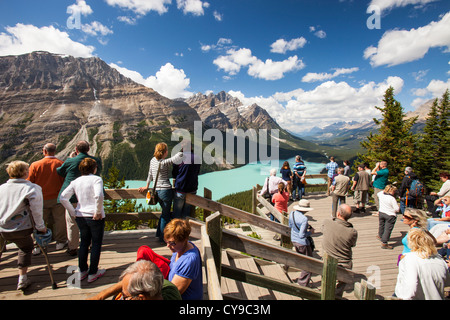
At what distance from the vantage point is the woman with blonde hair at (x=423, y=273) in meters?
2.68

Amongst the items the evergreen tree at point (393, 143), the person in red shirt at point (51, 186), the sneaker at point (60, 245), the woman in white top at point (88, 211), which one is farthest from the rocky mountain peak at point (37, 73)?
the woman in white top at point (88, 211)

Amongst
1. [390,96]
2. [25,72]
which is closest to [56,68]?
[25,72]

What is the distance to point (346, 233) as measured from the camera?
12.6 feet

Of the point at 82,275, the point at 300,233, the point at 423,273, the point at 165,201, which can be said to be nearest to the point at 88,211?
the point at 82,275

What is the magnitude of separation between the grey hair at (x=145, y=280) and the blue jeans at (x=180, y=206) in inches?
87.9

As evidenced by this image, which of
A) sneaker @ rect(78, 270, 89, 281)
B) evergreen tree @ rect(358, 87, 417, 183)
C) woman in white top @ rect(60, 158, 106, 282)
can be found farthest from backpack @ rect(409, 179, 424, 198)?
evergreen tree @ rect(358, 87, 417, 183)

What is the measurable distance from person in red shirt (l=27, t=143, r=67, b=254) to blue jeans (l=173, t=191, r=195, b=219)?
2447 millimetres

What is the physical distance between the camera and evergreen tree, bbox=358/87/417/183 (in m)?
19.6

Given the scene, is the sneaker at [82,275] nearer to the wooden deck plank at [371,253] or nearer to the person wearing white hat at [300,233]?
the person wearing white hat at [300,233]

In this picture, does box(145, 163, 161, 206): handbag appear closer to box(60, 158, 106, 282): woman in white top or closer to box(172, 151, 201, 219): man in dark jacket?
box(172, 151, 201, 219): man in dark jacket

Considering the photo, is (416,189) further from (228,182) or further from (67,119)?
(67,119)

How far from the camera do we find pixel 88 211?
328cm
